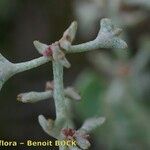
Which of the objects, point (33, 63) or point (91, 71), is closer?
point (33, 63)

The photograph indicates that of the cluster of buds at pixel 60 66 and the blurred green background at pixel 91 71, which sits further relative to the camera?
the blurred green background at pixel 91 71

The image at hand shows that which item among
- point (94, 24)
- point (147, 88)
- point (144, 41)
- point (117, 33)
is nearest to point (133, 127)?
point (147, 88)

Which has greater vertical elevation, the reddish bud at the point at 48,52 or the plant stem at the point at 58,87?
the reddish bud at the point at 48,52

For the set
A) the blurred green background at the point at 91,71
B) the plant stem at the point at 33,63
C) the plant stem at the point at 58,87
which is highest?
the blurred green background at the point at 91,71

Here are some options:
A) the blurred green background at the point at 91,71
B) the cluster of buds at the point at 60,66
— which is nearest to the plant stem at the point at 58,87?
the cluster of buds at the point at 60,66

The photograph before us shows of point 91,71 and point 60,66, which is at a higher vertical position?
point 91,71

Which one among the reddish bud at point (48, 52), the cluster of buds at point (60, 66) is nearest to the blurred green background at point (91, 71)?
the cluster of buds at point (60, 66)

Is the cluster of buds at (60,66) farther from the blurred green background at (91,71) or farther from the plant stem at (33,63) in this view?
the blurred green background at (91,71)

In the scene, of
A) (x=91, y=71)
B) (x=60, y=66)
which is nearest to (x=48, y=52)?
(x=60, y=66)

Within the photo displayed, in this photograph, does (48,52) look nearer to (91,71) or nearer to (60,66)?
(60,66)
